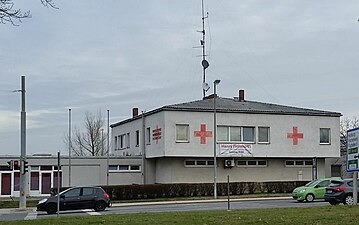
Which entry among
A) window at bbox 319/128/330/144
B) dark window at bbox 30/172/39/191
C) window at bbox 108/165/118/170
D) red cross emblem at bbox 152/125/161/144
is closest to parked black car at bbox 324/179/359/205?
red cross emblem at bbox 152/125/161/144

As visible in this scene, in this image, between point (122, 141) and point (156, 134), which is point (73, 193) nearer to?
point (156, 134)

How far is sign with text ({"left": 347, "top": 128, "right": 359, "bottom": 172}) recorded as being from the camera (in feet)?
97.3

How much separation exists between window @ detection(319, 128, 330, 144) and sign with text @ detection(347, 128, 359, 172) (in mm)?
24721

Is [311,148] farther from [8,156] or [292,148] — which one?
[8,156]

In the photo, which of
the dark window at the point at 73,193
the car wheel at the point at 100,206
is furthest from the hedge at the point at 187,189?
the dark window at the point at 73,193

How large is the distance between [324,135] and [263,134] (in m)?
5.71

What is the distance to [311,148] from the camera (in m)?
54.1

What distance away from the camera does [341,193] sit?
32.0m

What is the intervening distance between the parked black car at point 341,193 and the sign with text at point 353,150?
80.1 inches

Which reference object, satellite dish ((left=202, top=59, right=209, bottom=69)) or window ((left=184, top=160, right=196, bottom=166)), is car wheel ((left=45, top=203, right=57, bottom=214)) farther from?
satellite dish ((left=202, top=59, right=209, bottom=69))

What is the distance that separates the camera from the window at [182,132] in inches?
1981

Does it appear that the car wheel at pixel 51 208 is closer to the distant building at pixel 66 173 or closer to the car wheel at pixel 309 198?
the car wheel at pixel 309 198

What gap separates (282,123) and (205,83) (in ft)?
26.3

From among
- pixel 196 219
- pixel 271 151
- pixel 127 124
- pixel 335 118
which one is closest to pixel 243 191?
pixel 271 151
